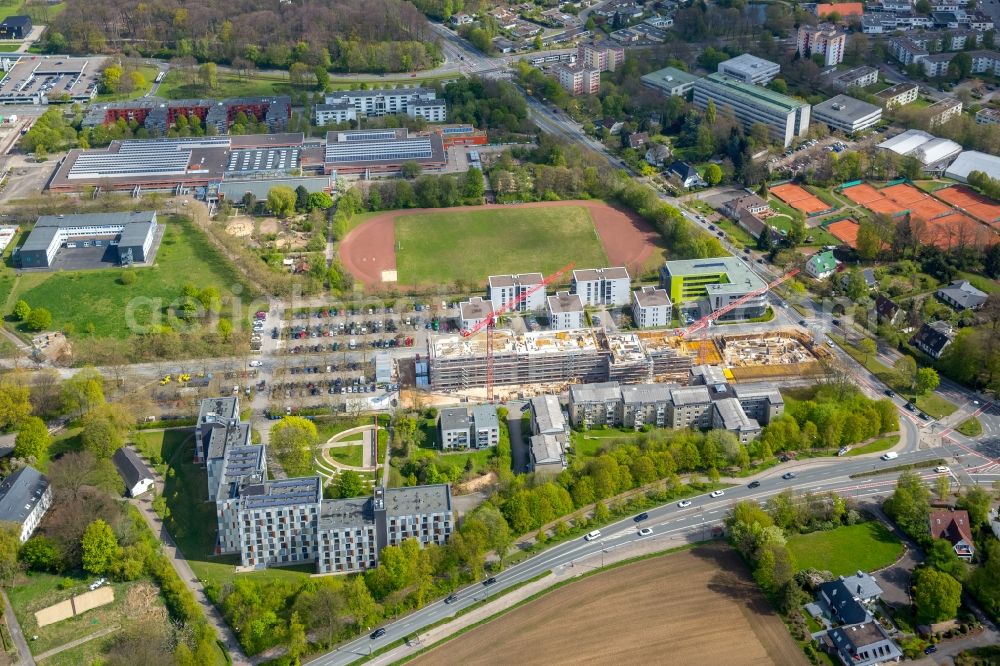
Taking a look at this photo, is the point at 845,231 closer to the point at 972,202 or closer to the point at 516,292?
the point at 972,202

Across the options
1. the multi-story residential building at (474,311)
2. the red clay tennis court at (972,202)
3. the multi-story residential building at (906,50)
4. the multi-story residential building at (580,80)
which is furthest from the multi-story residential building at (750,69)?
the multi-story residential building at (474,311)

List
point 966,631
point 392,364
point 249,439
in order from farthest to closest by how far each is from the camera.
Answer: point 392,364 → point 249,439 → point 966,631

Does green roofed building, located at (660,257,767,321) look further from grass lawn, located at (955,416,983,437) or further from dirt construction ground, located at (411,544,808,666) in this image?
dirt construction ground, located at (411,544,808,666)

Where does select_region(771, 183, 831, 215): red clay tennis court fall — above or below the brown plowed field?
below

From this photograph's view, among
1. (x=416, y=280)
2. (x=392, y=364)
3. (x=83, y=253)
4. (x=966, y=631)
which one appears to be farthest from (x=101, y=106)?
(x=966, y=631)

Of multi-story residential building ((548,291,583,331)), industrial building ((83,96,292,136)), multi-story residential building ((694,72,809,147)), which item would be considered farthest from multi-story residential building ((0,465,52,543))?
multi-story residential building ((694,72,809,147))

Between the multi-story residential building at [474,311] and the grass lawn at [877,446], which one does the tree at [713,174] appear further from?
the grass lawn at [877,446]

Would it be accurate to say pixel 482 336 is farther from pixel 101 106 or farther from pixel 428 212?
pixel 101 106
